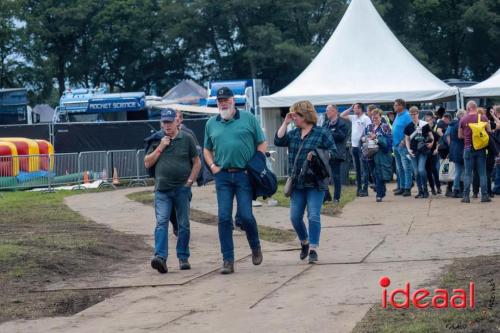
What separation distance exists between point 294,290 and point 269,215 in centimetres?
779

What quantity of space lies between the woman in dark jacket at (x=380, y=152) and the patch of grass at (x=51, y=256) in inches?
211

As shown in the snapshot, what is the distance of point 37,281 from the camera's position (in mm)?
11102

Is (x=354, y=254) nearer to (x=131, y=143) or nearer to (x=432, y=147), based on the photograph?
(x=432, y=147)

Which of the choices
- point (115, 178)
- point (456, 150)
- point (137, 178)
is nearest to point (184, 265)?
point (456, 150)

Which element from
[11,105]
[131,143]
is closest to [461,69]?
[11,105]

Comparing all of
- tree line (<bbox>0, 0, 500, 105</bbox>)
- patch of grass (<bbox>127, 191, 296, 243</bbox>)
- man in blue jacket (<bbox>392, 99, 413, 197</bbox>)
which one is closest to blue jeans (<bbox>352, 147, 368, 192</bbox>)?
man in blue jacket (<bbox>392, 99, 413, 197</bbox>)

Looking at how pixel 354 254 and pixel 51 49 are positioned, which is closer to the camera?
pixel 354 254

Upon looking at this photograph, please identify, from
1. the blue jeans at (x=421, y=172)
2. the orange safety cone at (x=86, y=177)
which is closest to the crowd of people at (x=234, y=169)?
the blue jeans at (x=421, y=172)

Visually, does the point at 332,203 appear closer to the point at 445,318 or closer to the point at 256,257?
the point at 256,257

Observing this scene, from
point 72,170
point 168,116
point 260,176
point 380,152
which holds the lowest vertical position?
point 72,170

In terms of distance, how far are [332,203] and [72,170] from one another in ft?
34.9

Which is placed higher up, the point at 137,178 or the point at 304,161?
the point at 304,161

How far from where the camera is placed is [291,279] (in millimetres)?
10297

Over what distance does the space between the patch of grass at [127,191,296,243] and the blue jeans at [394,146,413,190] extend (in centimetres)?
406
